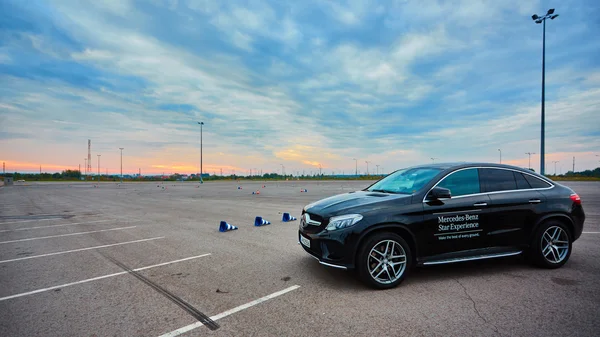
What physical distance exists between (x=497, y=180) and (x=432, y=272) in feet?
5.96

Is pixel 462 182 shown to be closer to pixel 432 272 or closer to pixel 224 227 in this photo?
pixel 432 272

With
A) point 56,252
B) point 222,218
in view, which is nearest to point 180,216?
point 222,218

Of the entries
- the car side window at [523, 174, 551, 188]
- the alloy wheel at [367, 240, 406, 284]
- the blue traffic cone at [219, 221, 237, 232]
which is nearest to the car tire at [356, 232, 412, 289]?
the alloy wheel at [367, 240, 406, 284]

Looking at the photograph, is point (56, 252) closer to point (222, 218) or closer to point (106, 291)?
point (106, 291)

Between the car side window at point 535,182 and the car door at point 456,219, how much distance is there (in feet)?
3.65

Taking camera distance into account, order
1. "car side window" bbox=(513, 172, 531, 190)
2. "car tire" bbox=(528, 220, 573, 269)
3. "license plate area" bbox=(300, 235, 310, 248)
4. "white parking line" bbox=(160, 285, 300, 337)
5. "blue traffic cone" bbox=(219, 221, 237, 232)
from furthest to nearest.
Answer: "blue traffic cone" bbox=(219, 221, 237, 232) → "car side window" bbox=(513, 172, 531, 190) → "car tire" bbox=(528, 220, 573, 269) → "license plate area" bbox=(300, 235, 310, 248) → "white parking line" bbox=(160, 285, 300, 337)

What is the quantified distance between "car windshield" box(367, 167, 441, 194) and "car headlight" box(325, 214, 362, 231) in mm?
1068

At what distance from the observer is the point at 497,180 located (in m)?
4.99

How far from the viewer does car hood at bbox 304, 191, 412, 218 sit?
4.25 meters

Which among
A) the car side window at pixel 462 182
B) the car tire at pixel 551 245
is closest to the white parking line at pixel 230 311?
the car side window at pixel 462 182

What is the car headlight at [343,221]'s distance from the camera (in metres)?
4.15

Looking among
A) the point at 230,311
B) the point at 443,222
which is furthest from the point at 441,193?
the point at 230,311

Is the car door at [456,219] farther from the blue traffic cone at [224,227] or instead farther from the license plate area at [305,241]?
the blue traffic cone at [224,227]

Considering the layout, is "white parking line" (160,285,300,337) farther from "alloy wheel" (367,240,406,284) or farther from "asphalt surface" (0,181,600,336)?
"alloy wheel" (367,240,406,284)
